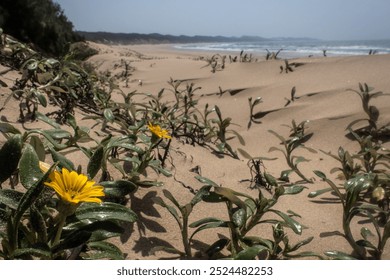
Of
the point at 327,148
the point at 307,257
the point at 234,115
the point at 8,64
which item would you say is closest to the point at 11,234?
the point at 307,257

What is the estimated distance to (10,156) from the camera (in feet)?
3.44

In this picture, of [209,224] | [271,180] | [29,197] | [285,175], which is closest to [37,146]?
[29,197]

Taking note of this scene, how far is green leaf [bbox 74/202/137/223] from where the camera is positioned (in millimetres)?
1030

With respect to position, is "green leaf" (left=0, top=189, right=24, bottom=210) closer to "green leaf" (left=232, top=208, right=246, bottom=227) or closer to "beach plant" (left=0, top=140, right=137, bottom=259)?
"beach plant" (left=0, top=140, right=137, bottom=259)

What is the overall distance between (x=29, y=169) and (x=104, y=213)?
24 centimetres

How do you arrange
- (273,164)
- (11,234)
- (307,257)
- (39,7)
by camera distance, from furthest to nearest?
(39,7) → (273,164) → (307,257) → (11,234)

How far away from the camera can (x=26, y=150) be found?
42.5 inches

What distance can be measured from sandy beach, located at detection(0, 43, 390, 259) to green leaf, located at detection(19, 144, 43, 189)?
334mm

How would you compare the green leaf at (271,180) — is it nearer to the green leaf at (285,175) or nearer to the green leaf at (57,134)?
the green leaf at (285,175)

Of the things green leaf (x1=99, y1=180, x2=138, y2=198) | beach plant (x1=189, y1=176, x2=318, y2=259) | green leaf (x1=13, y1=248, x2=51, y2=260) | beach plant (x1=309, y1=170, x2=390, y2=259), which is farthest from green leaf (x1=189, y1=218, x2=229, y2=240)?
green leaf (x1=13, y1=248, x2=51, y2=260)

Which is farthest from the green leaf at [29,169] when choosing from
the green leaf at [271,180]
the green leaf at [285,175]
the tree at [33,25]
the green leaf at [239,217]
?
the tree at [33,25]

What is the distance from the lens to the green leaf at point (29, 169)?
3.41ft
